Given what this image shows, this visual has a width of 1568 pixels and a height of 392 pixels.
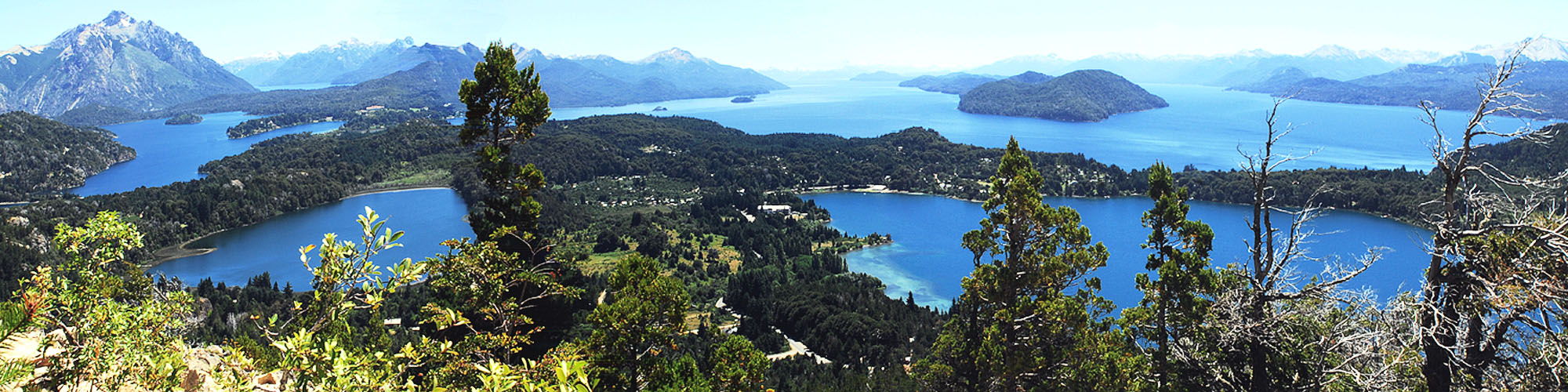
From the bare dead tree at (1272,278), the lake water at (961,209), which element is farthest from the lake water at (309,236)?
the bare dead tree at (1272,278)

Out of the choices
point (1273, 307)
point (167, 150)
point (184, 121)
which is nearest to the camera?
point (1273, 307)

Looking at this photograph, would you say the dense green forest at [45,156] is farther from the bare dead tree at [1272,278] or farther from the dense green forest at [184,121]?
the bare dead tree at [1272,278]

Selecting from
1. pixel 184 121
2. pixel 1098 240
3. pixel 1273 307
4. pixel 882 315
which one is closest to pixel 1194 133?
pixel 1098 240

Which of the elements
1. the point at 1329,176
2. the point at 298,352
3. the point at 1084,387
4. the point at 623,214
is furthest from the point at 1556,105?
the point at 298,352

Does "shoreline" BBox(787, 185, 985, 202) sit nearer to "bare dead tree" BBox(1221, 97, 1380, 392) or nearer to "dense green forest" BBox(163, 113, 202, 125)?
"bare dead tree" BBox(1221, 97, 1380, 392)

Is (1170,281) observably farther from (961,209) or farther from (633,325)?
(961,209)

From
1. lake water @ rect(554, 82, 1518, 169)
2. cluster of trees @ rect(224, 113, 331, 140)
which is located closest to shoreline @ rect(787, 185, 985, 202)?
lake water @ rect(554, 82, 1518, 169)
